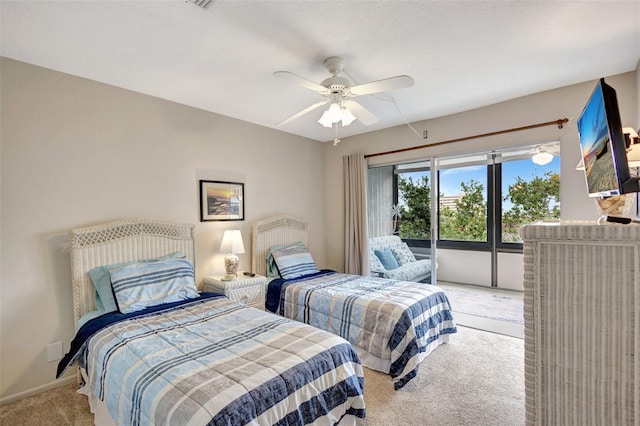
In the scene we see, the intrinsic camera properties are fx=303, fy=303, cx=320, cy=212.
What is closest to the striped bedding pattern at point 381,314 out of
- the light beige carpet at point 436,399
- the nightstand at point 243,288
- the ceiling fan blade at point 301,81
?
the light beige carpet at point 436,399

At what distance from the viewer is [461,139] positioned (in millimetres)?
3748

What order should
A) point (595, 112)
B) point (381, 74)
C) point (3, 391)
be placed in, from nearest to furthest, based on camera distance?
point (595, 112), point (3, 391), point (381, 74)

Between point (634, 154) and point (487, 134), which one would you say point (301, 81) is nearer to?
point (634, 154)

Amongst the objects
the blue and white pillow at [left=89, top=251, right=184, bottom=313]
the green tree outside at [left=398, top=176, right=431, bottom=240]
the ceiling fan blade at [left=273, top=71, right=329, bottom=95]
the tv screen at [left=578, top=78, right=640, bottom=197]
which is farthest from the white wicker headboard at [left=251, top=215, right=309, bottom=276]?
the tv screen at [left=578, top=78, right=640, bottom=197]

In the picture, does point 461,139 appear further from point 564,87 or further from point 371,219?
point 371,219

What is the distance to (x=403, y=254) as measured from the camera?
4500 mm

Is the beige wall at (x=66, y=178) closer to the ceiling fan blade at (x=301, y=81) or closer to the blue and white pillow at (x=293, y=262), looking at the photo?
the blue and white pillow at (x=293, y=262)

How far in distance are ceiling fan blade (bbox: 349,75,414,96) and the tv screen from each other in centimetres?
100

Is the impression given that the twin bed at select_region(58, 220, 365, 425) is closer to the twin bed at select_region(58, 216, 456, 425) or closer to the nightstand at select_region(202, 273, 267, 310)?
the twin bed at select_region(58, 216, 456, 425)

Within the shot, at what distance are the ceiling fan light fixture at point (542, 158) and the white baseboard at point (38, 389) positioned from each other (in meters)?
6.71

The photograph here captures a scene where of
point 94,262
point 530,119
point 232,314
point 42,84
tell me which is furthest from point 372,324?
point 42,84

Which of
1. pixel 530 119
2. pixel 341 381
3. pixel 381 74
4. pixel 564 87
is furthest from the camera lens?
pixel 530 119

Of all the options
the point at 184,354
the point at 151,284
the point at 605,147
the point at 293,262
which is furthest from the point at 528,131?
the point at 151,284

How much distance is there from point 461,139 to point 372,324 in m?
2.52
